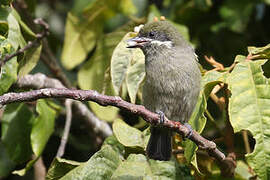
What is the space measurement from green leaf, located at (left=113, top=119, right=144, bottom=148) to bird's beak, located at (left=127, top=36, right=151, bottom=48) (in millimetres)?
538

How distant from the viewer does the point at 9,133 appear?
3236mm

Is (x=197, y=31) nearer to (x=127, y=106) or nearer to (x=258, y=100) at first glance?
(x=258, y=100)

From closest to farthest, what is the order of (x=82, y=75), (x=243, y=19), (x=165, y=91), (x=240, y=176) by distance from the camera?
(x=240, y=176)
(x=165, y=91)
(x=82, y=75)
(x=243, y=19)

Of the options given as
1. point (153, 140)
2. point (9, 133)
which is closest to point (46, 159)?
point (9, 133)

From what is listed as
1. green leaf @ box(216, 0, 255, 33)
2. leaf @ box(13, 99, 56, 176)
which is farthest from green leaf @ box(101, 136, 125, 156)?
green leaf @ box(216, 0, 255, 33)

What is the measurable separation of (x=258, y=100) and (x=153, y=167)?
0.66 m

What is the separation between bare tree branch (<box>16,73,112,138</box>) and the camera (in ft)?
10.9

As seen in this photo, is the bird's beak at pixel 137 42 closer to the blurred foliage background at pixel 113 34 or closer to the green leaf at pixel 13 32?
the blurred foliage background at pixel 113 34

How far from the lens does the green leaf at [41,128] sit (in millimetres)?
2958

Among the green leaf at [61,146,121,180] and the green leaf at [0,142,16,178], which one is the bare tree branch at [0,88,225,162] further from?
the green leaf at [0,142,16,178]

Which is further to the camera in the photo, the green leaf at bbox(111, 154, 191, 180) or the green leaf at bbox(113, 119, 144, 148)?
the green leaf at bbox(113, 119, 144, 148)

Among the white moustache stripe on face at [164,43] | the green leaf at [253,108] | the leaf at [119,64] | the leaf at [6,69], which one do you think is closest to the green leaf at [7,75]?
the leaf at [6,69]

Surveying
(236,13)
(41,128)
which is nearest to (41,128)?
(41,128)

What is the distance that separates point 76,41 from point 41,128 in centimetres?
99
